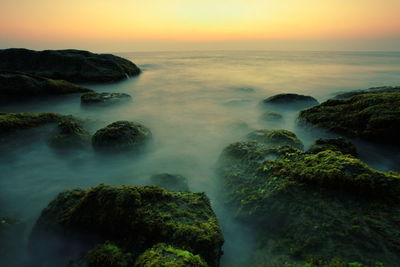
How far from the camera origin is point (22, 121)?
715 cm

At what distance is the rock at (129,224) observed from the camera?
2641 millimetres

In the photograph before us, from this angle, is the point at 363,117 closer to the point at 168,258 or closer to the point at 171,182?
the point at 171,182

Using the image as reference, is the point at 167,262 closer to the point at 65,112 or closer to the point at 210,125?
the point at 210,125

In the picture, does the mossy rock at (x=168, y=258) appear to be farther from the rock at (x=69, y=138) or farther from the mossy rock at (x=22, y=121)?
the mossy rock at (x=22, y=121)

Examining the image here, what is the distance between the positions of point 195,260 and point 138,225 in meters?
0.90

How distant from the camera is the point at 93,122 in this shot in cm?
848

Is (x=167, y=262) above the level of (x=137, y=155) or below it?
above

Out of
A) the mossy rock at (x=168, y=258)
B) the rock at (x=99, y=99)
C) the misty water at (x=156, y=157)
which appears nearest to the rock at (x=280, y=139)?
the misty water at (x=156, y=157)

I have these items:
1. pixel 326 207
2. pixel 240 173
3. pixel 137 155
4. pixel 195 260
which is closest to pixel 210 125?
pixel 137 155

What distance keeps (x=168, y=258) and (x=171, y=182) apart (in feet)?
8.23

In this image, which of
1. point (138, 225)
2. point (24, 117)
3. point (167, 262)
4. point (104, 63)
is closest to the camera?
point (167, 262)

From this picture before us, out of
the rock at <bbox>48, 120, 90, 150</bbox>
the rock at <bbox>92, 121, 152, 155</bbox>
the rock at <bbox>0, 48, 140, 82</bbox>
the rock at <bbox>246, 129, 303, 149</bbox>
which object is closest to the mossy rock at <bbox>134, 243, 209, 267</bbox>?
the rock at <bbox>246, 129, 303, 149</bbox>

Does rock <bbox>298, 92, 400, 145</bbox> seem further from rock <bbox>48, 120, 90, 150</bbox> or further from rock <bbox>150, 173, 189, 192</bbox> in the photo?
rock <bbox>48, 120, 90, 150</bbox>

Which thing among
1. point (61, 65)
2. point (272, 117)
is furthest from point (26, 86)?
point (272, 117)
